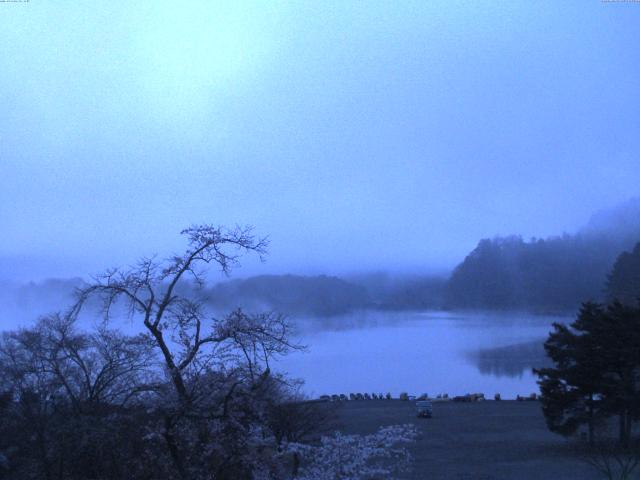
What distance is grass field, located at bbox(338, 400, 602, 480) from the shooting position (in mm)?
15875

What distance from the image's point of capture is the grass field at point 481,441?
15.9 m

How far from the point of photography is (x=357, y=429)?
23969 mm

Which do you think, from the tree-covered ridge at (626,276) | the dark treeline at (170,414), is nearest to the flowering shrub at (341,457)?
the dark treeline at (170,414)

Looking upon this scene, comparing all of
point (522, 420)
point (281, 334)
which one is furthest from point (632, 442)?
point (281, 334)

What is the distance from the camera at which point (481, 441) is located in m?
21.3

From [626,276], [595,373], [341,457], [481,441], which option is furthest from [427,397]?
[626,276]

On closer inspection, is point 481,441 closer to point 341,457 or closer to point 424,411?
point 424,411

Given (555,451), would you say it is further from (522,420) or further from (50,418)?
(50,418)

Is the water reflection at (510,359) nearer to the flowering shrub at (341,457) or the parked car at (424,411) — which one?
the parked car at (424,411)

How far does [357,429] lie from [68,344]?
48.7 feet

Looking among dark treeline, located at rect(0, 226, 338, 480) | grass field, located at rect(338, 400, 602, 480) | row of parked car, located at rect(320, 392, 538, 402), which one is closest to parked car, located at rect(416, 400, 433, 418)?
grass field, located at rect(338, 400, 602, 480)

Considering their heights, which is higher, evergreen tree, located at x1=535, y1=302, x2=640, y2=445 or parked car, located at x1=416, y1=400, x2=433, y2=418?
evergreen tree, located at x1=535, y1=302, x2=640, y2=445

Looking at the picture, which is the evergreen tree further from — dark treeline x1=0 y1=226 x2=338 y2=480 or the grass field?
dark treeline x1=0 y1=226 x2=338 y2=480

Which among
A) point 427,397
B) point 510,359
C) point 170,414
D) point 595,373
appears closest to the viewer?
point 170,414
